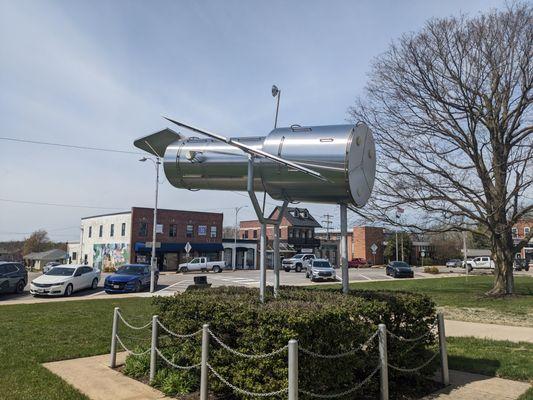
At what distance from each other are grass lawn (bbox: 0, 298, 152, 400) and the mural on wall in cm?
3329

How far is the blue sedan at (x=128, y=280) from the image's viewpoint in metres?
22.8

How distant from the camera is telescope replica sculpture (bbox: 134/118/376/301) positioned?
215 inches

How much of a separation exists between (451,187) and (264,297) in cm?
1545

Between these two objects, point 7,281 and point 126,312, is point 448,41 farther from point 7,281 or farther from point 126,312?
point 7,281

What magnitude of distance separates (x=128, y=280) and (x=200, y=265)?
847 inches

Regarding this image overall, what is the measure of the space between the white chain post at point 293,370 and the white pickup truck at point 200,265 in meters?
40.3

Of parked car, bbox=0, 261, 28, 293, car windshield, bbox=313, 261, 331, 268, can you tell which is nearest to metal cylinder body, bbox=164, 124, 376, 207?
parked car, bbox=0, 261, 28, 293

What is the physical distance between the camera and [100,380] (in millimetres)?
6379

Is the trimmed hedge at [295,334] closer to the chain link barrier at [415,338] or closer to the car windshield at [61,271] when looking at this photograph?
the chain link barrier at [415,338]

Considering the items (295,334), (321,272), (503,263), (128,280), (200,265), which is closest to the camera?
(295,334)

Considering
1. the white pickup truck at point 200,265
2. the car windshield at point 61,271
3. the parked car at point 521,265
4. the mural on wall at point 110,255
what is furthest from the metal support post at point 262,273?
the parked car at point 521,265

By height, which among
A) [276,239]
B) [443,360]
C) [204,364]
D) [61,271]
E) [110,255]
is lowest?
[443,360]

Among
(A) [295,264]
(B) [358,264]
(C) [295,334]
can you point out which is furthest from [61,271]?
(B) [358,264]

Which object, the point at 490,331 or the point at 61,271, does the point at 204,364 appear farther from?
the point at 61,271
